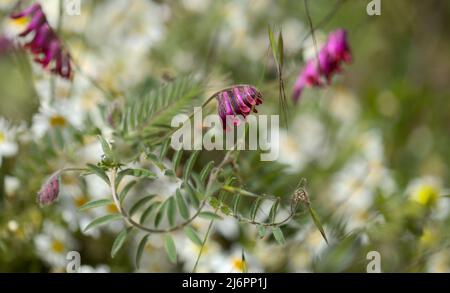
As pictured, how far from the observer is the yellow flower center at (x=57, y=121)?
3.83 ft

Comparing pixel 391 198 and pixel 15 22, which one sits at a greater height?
pixel 15 22

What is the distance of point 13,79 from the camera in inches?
63.7

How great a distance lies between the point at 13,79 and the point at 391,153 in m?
0.92

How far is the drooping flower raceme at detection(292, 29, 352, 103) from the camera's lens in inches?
41.4

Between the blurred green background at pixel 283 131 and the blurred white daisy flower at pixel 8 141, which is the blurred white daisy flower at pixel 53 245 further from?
the blurred white daisy flower at pixel 8 141

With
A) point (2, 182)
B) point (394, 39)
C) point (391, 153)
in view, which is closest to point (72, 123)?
point (2, 182)

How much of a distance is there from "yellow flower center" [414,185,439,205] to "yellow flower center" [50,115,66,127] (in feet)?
2.10

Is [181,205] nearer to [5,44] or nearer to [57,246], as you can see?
[57,246]

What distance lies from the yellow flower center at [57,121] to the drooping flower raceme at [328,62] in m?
0.40

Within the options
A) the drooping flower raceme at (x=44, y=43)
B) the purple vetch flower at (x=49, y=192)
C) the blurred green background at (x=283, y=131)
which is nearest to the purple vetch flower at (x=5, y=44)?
the blurred green background at (x=283, y=131)

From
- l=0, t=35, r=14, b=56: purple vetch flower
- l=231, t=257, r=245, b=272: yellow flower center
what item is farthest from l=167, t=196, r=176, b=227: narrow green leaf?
l=0, t=35, r=14, b=56: purple vetch flower

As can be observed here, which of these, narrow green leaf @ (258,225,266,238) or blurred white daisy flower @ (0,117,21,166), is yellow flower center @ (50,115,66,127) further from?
A: narrow green leaf @ (258,225,266,238)

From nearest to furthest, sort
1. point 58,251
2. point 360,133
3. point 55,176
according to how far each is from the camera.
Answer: point 55,176 < point 58,251 < point 360,133
